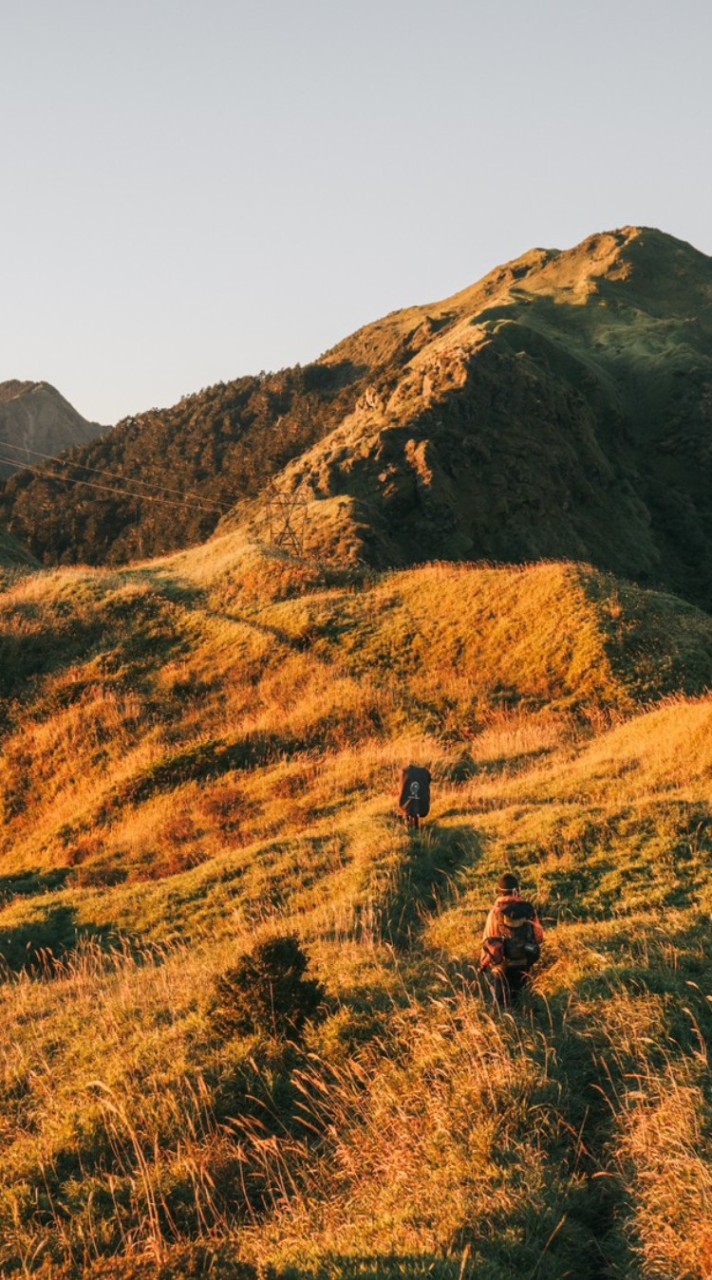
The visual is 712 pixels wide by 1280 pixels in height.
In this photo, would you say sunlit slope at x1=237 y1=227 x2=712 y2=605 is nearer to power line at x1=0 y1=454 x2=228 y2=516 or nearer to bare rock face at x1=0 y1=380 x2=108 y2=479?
power line at x1=0 y1=454 x2=228 y2=516

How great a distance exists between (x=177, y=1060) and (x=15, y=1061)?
2307 mm

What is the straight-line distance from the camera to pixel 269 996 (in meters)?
9.55

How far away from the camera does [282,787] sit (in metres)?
23.2

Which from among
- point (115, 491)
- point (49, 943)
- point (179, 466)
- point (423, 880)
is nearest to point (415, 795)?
point (423, 880)

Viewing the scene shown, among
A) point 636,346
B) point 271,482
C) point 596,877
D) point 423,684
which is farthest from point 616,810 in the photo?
point 636,346

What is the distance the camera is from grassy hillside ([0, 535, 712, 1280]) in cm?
A: 643

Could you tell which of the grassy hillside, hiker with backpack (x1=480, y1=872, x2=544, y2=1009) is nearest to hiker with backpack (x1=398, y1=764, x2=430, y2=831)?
the grassy hillside

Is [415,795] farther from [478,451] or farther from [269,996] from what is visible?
[478,451]

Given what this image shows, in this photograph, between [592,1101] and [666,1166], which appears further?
[592,1101]

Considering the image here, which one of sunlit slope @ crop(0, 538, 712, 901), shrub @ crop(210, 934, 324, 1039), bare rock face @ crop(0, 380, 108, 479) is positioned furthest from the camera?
bare rock face @ crop(0, 380, 108, 479)

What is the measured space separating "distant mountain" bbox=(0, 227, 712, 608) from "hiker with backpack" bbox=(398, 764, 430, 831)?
118ft

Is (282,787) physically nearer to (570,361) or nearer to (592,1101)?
(592,1101)

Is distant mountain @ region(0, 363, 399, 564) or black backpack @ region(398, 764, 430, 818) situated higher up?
distant mountain @ region(0, 363, 399, 564)

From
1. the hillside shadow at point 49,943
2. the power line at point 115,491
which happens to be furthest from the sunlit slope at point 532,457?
the hillside shadow at point 49,943
